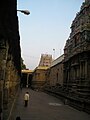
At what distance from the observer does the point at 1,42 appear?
10.4 metres

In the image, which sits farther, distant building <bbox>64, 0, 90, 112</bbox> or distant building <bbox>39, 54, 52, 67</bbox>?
distant building <bbox>39, 54, 52, 67</bbox>

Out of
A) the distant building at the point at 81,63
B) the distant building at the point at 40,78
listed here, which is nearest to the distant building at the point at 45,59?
the distant building at the point at 40,78

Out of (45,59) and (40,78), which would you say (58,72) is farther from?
(45,59)

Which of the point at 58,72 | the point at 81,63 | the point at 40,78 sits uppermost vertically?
the point at 81,63

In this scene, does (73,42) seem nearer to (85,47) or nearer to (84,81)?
(85,47)

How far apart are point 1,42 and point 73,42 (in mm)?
25806

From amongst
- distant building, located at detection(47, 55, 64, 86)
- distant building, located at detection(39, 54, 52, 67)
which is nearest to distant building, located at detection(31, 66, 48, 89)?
distant building, located at detection(47, 55, 64, 86)

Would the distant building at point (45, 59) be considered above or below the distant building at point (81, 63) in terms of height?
above

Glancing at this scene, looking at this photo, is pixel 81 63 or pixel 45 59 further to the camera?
pixel 45 59

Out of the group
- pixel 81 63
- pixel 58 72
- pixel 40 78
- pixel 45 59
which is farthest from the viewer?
pixel 45 59

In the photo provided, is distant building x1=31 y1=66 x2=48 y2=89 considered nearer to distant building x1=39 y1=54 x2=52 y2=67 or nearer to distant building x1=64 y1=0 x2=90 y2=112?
distant building x1=39 y1=54 x2=52 y2=67

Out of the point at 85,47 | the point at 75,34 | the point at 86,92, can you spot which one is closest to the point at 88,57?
the point at 85,47

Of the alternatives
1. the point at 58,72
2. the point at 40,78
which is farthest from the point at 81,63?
the point at 40,78

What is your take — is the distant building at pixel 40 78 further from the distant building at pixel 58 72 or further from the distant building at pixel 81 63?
the distant building at pixel 81 63
